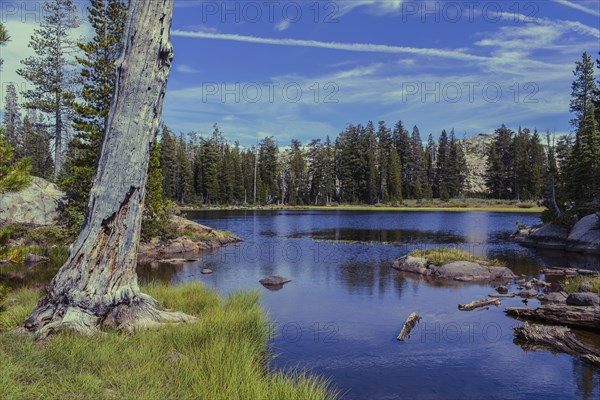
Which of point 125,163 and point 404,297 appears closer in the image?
point 125,163

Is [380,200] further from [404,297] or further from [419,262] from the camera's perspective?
[404,297]

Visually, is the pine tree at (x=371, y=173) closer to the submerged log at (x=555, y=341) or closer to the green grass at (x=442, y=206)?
the green grass at (x=442, y=206)

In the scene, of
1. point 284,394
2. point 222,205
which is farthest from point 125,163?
point 222,205

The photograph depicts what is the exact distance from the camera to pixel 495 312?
608 inches

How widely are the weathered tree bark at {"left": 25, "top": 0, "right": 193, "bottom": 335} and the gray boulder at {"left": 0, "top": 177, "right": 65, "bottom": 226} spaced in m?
23.3

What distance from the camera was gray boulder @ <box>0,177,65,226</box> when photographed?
29.3m

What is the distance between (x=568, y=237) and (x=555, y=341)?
2630 centimetres

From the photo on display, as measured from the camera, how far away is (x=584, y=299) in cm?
1449

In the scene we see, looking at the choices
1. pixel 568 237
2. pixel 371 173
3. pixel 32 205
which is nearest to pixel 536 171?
pixel 371 173

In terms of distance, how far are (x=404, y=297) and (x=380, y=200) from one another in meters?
85.9

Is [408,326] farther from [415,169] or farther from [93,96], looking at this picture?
[415,169]

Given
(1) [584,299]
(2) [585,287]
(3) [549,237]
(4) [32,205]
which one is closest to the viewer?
(1) [584,299]

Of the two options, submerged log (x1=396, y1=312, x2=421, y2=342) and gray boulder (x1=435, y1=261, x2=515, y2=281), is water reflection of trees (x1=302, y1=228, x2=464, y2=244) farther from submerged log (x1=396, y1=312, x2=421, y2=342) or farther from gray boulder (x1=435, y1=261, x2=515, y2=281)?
submerged log (x1=396, y1=312, x2=421, y2=342)

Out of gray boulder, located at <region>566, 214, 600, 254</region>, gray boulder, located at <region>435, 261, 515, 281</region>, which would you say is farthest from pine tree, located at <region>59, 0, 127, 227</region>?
gray boulder, located at <region>566, 214, 600, 254</region>
